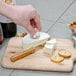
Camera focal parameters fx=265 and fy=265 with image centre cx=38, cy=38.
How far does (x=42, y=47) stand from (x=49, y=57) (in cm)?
7

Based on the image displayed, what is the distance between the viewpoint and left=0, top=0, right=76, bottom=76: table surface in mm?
912

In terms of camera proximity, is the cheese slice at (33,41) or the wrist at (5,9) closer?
the wrist at (5,9)

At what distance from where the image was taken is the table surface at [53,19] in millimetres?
912

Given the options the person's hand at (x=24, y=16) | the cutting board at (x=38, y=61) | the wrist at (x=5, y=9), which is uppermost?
the wrist at (x=5, y=9)

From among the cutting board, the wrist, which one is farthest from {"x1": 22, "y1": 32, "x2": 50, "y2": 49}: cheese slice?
the wrist

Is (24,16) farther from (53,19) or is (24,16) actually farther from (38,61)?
(53,19)

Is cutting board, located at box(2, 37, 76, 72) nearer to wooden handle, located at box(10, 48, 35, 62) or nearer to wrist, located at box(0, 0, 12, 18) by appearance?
wooden handle, located at box(10, 48, 35, 62)

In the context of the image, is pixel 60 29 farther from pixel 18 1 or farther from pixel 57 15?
pixel 18 1

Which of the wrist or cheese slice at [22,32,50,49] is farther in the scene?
cheese slice at [22,32,50,49]

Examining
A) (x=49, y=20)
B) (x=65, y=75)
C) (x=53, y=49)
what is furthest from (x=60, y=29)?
(x=65, y=75)

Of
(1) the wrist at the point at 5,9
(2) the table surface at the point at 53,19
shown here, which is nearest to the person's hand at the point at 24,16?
(1) the wrist at the point at 5,9

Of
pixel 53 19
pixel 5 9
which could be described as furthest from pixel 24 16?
pixel 53 19

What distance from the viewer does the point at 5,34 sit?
112 centimetres

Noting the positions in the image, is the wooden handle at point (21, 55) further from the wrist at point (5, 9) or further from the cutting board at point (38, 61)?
the wrist at point (5, 9)
